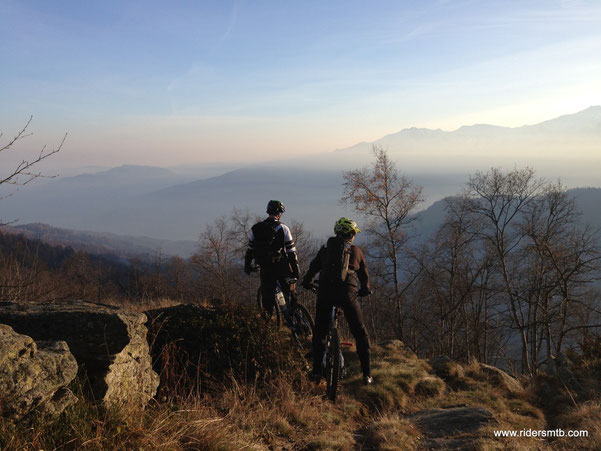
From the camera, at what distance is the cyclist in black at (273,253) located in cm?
724

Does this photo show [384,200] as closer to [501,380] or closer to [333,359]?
[501,380]

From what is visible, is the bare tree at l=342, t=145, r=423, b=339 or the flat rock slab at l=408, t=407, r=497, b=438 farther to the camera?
the bare tree at l=342, t=145, r=423, b=339

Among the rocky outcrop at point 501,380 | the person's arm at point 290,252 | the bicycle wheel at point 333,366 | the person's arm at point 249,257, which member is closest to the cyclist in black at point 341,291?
the bicycle wheel at point 333,366

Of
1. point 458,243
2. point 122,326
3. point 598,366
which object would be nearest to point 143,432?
point 122,326

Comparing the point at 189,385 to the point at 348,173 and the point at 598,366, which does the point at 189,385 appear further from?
the point at 348,173

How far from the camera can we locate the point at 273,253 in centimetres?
723

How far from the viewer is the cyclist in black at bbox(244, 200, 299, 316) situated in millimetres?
7238

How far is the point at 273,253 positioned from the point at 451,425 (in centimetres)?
390

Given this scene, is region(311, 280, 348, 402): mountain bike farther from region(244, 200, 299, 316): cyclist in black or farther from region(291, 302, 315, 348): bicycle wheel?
region(244, 200, 299, 316): cyclist in black

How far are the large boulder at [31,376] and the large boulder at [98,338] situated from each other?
20.6 inches

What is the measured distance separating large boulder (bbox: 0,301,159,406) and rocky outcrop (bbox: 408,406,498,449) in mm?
3429

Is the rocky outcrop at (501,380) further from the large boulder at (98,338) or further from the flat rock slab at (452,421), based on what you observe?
the large boulder at (98,338)

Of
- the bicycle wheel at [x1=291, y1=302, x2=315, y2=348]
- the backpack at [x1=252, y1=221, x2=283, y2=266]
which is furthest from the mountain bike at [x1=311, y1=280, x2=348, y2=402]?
the backpack at [x1=252, y1=221, x2=283, y2=266]

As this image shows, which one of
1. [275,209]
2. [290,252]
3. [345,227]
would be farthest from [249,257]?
[345,227]
